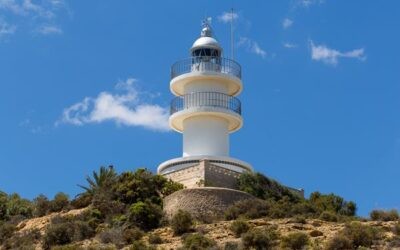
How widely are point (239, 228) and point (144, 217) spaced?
16.1ft

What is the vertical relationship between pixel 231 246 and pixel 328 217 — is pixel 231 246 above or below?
below

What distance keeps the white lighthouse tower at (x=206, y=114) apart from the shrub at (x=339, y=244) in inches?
466

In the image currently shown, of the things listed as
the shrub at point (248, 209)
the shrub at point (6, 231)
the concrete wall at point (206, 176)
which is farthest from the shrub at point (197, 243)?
the shrub at point (6, 231)

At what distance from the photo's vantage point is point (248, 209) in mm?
50156

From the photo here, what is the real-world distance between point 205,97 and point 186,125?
62.9 inches

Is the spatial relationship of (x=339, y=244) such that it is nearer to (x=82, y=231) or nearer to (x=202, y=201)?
(x=202, y=201)

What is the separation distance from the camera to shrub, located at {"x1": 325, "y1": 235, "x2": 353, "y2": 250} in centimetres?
4322

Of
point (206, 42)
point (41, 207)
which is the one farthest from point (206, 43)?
point (41, 207)

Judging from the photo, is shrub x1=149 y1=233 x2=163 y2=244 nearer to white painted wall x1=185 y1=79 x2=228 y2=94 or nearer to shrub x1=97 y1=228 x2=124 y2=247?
shrub x1=97 y1=228 x2=124 y2=247

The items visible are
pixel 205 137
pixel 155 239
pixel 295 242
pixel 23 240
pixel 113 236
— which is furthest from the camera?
pixel 205 137

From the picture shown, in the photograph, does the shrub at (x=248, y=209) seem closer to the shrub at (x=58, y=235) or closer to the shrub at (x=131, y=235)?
the shrub at (x=131, y=235)

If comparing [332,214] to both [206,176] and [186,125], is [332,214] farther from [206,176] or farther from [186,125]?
[186,125]

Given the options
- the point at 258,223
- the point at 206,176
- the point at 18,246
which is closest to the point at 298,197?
the point at 206,176

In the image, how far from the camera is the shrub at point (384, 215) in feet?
161
